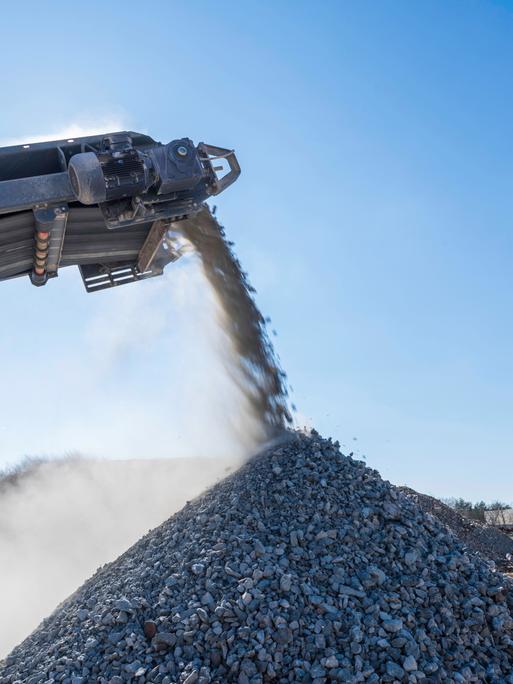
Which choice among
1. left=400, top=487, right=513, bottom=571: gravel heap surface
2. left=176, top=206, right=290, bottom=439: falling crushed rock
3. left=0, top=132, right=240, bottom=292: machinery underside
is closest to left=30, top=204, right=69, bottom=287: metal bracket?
left=0, top=132, right=240, bottom=292: machinery underside

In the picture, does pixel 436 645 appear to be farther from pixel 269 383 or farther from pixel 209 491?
pixel 269 383

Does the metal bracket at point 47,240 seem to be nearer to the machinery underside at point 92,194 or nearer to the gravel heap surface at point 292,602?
the machinery underside at point 92,194

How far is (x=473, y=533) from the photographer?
1566cm

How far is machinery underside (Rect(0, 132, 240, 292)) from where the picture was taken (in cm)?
566

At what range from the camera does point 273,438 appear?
28.7 feet

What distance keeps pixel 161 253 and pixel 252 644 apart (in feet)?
12.2

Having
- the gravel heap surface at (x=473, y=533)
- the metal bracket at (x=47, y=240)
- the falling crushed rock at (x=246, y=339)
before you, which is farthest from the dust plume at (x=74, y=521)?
the gravel heap surface at (x=473, y=533)

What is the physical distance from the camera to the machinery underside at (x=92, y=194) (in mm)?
5656

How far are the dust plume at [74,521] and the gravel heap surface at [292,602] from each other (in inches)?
78.1

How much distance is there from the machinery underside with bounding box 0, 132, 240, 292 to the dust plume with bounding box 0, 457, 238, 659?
3459mm

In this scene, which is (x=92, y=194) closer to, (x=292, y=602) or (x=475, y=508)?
(x=292, y=602)

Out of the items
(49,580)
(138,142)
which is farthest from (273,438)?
(49,580)

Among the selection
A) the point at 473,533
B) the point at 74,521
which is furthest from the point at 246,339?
the point at 473,533

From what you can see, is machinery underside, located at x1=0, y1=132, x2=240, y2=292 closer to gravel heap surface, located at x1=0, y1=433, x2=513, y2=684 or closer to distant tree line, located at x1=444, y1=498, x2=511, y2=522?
gravel heap surface, located at x1=0, y1=433, x2=513, y2=684
